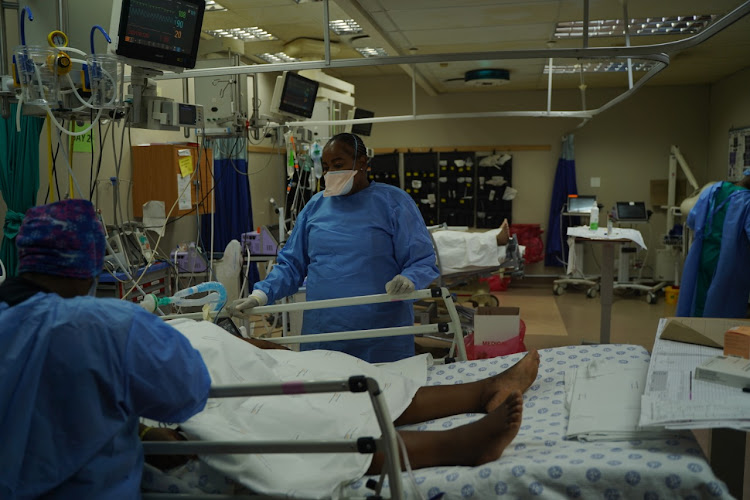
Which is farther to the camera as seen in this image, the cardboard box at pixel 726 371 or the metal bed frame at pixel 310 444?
the cardboard box at pixel 726 371

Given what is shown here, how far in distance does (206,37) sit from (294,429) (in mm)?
5445

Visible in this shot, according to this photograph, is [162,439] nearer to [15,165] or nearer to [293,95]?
[15,165]

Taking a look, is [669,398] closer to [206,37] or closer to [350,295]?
[350,295]

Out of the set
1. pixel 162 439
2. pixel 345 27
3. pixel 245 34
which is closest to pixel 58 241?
pixel 162 439

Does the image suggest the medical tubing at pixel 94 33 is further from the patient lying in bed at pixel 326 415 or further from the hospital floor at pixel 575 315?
the hospital floor at pixel 575 315

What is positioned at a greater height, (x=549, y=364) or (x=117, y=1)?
(x=117, y=1)

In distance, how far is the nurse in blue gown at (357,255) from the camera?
2809mm

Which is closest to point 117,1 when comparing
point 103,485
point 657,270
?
point 103,485

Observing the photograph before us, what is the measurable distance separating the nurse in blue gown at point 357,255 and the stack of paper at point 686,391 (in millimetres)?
995

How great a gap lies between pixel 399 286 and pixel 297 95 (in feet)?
8.78

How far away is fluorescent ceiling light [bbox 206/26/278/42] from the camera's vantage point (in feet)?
20.0

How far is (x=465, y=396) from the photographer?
7.37ft

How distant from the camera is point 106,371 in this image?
127 centimetres

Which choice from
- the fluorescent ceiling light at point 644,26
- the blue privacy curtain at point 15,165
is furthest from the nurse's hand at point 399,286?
the fluorescent ceiling light at point 644,26
